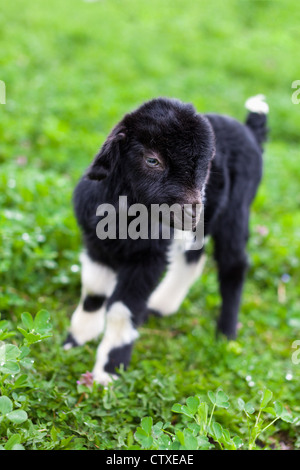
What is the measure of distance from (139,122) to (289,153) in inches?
198

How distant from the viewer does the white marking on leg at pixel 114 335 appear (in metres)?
3.24

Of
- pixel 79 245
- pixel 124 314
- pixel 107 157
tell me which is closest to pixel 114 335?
pixel 124 314

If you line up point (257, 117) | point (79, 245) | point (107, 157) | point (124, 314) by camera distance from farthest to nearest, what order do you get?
point (79, 245)
point (257, 117)
point (124, 314)
point (107, 157)

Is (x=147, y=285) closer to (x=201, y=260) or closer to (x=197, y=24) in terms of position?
(x=201, y=260)

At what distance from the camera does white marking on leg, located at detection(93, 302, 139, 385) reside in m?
3.24

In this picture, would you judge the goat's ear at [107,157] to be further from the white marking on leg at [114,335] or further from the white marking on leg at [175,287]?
the white marking on leg at [175,287]

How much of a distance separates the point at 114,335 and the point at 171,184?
1.10 meters

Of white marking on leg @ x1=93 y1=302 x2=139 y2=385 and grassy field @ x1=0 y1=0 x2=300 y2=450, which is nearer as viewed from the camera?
grassy field @ x1=0 y1=0 x2=300 y2=450

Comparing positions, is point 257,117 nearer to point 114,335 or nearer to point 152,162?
point 152,162

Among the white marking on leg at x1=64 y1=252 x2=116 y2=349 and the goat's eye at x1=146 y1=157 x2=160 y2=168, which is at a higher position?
the goat's eye at x1=146 y1=157 x2=160 y2=168

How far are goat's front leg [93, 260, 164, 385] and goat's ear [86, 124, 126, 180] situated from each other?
628mm

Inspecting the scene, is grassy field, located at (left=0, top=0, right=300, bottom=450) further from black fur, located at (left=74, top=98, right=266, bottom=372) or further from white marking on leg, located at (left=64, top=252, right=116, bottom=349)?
black fur, located at (left=74, top=98, right=266, bottom=372)

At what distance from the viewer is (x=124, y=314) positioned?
128 inches

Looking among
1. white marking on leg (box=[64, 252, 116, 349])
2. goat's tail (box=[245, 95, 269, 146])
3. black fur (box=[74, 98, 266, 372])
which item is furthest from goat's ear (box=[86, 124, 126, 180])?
goat's tail (box=[245, 95, 269, 146])
